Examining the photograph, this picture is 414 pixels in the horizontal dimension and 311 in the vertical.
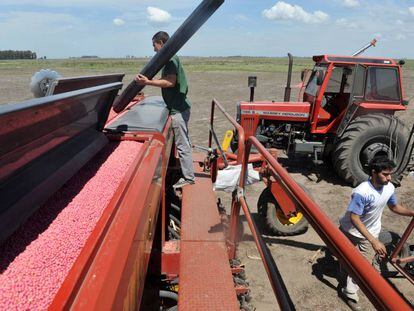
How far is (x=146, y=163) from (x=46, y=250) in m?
1.02

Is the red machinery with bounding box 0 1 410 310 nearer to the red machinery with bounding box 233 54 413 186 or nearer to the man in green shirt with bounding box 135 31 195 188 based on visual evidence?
the man in green shirt with bounding box 135 31 195 188

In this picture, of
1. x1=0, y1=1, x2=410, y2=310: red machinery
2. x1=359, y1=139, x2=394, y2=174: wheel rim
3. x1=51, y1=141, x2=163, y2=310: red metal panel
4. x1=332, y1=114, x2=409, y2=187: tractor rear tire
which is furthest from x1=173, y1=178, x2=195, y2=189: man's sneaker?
x1=359, y1=139, x2=394, y2=174: wheel rim

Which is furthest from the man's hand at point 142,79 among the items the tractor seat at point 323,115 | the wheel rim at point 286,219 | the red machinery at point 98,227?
the tractor seat at point 323,115

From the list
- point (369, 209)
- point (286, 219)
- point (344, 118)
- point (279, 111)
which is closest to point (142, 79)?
point (369, 209)

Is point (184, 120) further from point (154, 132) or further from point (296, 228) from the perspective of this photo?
point (296, 228)

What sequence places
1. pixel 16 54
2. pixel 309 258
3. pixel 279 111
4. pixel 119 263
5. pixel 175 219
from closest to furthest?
pixel 119 263, pixel 175 219, pixel 309 258, pixel 279 111, pixel 16 54

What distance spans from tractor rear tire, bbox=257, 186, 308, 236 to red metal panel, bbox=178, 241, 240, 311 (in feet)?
5.32

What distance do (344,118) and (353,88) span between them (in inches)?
21.8

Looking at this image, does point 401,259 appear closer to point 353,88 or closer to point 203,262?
point 203,262

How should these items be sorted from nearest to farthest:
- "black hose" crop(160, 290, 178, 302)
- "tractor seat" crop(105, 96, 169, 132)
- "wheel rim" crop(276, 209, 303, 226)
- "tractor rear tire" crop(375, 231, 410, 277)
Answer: "black hose" crop(160, 290, 178, 302) → "tractor seat" crop(105, 96, 169, 132) → "tractor rear tire" crop(375, 231, 410, 277) → "wheel rim" crop(276, 209, 303, 226)

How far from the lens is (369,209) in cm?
321

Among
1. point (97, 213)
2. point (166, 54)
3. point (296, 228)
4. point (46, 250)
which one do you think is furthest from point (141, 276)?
point (296, 228)

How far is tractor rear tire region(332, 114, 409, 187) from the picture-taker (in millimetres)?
6148

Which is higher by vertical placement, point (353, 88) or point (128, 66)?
point (128, 66)
